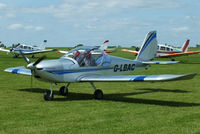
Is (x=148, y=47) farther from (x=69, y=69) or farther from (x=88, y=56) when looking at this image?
(x=69, y=69)

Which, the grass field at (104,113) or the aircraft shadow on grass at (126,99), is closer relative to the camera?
the grass field at (104,113)

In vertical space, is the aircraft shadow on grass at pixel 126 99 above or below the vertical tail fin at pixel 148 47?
below

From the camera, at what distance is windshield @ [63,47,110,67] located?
11.7 m

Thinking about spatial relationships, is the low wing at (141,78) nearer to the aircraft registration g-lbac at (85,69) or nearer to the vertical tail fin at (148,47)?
the aircraft registration g-lbac at (85,69)

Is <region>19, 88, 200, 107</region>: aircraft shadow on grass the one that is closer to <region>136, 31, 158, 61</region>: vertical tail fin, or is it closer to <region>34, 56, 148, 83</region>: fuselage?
<region>34, 56, 148, 83</region>: fuselage

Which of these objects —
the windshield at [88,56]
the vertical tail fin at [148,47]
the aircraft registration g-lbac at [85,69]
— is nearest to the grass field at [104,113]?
the aircraft registration g-lbac at [85,69]

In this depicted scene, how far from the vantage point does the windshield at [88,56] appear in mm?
11711

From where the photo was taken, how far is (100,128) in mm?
7051

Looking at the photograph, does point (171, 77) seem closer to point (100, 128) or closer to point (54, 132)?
point (100, 128)

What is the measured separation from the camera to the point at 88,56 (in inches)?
468

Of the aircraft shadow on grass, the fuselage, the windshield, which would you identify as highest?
the windshield

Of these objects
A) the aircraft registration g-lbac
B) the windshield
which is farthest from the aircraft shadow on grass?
the windshield

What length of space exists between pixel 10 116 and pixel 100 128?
274 cm

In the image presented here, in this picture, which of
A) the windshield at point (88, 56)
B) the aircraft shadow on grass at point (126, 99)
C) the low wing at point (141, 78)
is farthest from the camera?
the windshield at point (88, 56)
